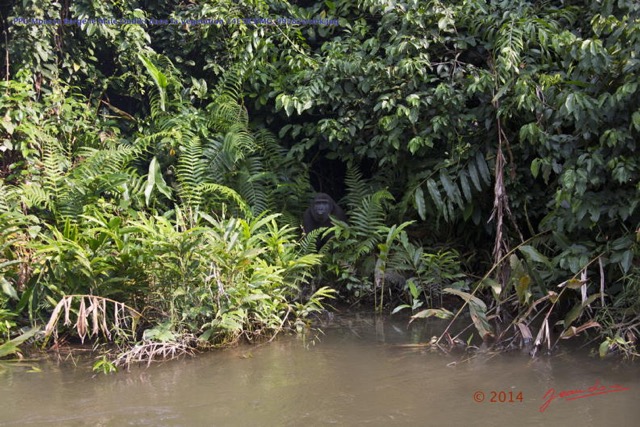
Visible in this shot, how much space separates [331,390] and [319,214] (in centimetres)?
282

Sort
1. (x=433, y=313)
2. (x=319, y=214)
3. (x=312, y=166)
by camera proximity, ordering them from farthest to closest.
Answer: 1. (x=312, y=166)
2. (x=319, y=214)
3. (x=433, y=313)

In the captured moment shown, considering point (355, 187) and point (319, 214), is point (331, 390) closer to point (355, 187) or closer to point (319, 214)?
point (319, 214)

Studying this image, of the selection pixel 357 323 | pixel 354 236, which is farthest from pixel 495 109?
pixel 357 323

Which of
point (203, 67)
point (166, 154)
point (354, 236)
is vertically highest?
point (203, 67)

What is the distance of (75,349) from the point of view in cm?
539

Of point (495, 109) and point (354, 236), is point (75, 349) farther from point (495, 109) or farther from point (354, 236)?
point (495, 109)

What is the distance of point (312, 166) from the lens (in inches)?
331

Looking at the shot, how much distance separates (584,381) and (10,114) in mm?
5588

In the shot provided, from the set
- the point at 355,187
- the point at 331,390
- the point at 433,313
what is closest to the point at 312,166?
the point at 355,187

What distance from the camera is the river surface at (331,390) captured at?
408cm

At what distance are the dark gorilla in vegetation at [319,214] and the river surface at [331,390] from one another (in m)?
1.88
